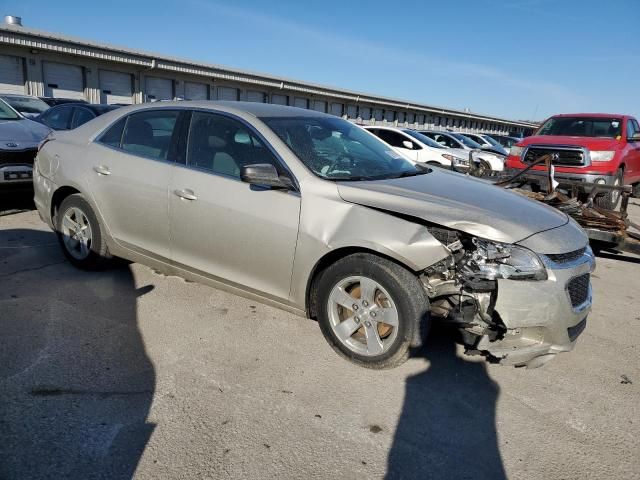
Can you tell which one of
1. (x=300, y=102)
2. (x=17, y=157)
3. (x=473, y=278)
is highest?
(x=300, y=102)

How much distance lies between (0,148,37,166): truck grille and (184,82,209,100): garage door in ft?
62.2

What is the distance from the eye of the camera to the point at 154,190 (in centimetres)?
386

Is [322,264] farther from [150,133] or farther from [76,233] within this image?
[76,233]

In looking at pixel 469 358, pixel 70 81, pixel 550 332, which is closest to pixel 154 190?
pixel 469 358

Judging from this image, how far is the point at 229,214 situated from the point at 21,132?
4.99 metres

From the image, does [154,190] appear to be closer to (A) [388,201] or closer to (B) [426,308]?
(A) [388,201]

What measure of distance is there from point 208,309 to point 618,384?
9.95ft

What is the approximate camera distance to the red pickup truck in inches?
319

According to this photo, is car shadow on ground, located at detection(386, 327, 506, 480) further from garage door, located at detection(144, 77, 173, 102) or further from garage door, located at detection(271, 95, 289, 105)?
garage door, located at detection(271, 95, 289, 105)

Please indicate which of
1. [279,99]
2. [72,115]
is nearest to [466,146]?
[72,115]

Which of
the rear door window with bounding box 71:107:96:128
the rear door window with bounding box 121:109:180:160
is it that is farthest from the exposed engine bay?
the rear door window with bounding box 71:107:96:128

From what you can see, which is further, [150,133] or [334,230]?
[150,133]

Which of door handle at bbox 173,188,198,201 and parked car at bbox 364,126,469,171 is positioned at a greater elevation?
door handle at bbox 173,188,198,201

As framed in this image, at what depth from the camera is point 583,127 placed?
9531 mm
